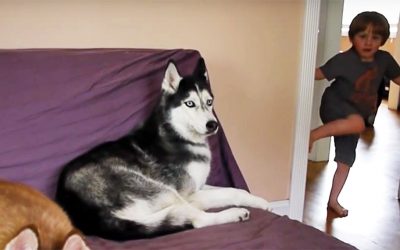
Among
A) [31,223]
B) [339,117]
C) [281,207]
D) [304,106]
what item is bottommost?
[281,207]

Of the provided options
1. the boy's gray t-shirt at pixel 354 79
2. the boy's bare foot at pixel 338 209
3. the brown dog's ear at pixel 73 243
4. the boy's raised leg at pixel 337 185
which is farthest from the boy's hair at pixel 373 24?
the brown dog's ear at pixel 73 243

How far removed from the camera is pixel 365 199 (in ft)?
9.05

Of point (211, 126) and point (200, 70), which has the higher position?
point (200, 70)

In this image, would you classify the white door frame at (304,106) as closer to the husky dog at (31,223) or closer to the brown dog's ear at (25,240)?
the husky dog at (31,223)

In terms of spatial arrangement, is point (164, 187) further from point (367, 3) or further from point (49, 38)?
point (367, 3)

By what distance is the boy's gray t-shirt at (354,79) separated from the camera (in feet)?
8.21

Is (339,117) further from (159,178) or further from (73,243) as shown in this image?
(73,243)

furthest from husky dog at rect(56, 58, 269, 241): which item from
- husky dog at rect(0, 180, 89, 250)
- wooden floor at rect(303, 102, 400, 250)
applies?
wooden floor at rect(303, 102, 400, 250)

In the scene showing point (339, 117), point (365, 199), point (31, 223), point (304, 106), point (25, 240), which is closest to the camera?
point (25, 240)

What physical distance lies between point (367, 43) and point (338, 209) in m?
0.88

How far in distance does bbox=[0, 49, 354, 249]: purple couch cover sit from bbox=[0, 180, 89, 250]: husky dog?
8.9 inches

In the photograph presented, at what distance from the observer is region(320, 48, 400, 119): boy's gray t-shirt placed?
8.21ft

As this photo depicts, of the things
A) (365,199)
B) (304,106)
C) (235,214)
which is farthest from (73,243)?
(365,199)

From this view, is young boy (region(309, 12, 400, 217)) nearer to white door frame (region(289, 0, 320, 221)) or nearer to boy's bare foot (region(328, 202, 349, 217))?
boy's bare foot (region(328, 202, 349, 217))
